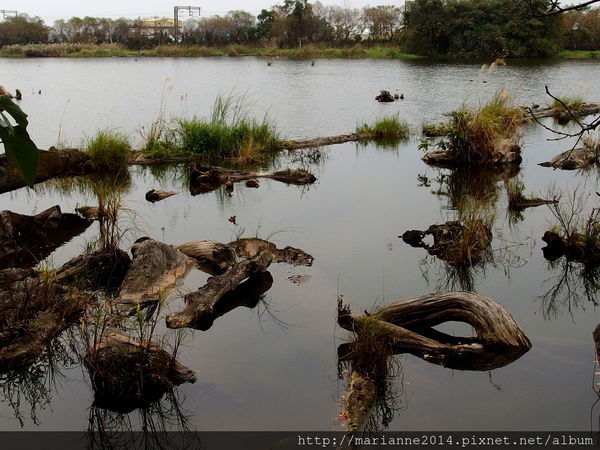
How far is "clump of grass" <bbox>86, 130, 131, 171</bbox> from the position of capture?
10.8 m

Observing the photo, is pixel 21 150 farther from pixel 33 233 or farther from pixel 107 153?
pixel 107 153

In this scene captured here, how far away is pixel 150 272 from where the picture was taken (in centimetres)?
579

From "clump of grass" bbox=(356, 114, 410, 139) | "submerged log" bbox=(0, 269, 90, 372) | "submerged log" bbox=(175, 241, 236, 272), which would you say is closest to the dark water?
"submerged log" bbox=(0, 269, 90, 372)

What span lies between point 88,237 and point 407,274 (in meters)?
3.48

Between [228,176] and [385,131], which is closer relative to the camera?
[228,176]

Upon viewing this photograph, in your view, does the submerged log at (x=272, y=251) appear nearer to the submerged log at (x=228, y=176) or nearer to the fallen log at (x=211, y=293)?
the fallen log at (x=211, y=293)

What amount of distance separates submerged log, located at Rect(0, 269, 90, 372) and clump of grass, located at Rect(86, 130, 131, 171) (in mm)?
5551

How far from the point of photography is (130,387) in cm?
412

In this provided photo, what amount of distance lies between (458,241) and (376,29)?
72523 mm

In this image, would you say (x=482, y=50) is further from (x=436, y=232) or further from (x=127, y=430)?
(x=127, y=430)

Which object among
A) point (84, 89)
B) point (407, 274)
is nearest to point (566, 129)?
point (407, 274)

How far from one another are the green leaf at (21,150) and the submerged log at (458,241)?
5.43 meters

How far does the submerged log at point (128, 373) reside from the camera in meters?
4.11

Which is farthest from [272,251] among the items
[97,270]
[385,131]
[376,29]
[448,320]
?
[376,29]
